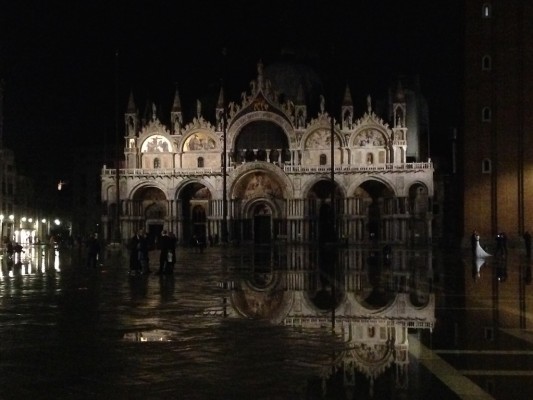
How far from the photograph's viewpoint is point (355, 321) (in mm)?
13836

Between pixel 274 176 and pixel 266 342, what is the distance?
65108 mm

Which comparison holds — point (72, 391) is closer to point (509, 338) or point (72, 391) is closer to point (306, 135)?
point (509, 338)

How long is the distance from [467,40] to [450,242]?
23.1 m

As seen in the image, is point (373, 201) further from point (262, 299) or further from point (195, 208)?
point (262, 299)

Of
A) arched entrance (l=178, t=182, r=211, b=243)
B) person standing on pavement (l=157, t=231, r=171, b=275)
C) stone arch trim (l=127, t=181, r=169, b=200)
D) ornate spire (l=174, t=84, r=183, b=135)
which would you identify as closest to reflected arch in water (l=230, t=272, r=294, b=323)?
person standing on pavement (l=157, t=231, r=171, b=275)

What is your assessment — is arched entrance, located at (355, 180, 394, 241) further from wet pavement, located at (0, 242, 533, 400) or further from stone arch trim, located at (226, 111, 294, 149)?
wet pavement, located at (0, 242, 533, 400)

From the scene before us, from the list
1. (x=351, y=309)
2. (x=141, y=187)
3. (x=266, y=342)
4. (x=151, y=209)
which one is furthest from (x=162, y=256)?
(x=151, y=209)

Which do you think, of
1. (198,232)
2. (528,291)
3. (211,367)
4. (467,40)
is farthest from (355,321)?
(198,232)

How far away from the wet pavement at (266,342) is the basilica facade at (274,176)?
5155cm

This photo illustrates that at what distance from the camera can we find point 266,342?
11.3 metres

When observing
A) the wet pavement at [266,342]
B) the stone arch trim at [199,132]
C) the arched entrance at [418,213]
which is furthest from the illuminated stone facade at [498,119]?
the wet pavement at [266,342]

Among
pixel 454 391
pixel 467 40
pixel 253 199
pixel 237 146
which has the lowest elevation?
pixel 454 391

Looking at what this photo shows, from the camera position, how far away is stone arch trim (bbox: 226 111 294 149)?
251ft

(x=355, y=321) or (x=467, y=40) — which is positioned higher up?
(x=467, y=40)
